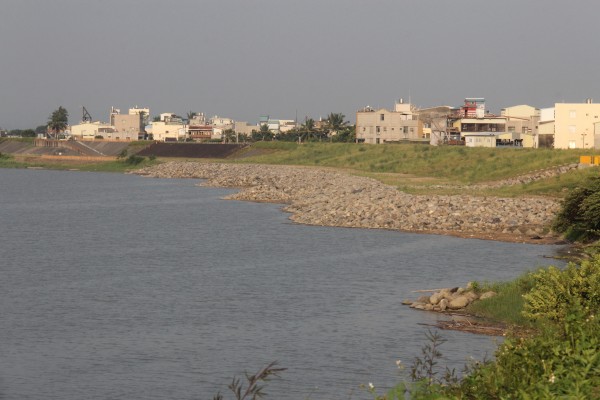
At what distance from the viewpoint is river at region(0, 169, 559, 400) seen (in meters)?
23.0

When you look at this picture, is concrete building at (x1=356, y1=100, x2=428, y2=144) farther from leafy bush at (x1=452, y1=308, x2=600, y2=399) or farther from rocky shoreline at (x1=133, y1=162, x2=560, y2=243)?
leafy bush at (x1=452, y1=308, x2=600, y2=399)

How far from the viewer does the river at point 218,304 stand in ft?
75.4

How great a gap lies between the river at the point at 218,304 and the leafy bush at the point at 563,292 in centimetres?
268

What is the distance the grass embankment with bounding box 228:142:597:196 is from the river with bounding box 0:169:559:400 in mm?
18442

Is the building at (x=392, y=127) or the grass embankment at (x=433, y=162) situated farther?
the building at (x=392, y=127)

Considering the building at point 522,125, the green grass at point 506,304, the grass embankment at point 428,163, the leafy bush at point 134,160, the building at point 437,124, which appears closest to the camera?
the green grass at point 506,304

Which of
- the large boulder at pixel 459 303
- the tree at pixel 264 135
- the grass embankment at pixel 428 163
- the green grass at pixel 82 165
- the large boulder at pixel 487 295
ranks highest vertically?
the tree at pixel 264 135

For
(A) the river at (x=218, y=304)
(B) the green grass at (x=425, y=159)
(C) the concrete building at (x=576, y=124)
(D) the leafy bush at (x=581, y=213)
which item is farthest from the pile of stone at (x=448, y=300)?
(C) the concrete building at (x=576, y=124)

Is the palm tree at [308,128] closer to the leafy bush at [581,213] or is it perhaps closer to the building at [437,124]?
the building at [437,124]


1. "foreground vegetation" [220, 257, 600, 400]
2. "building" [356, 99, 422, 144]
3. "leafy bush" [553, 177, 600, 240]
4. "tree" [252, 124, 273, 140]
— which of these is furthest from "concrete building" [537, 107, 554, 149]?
"foreground vegetation" [220, 257, 600, 400]

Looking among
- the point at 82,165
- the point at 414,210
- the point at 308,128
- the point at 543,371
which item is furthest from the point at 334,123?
the point at 543,371

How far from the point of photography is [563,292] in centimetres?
2034

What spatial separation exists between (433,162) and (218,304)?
256ft

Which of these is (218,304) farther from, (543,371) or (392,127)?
(392,127)
